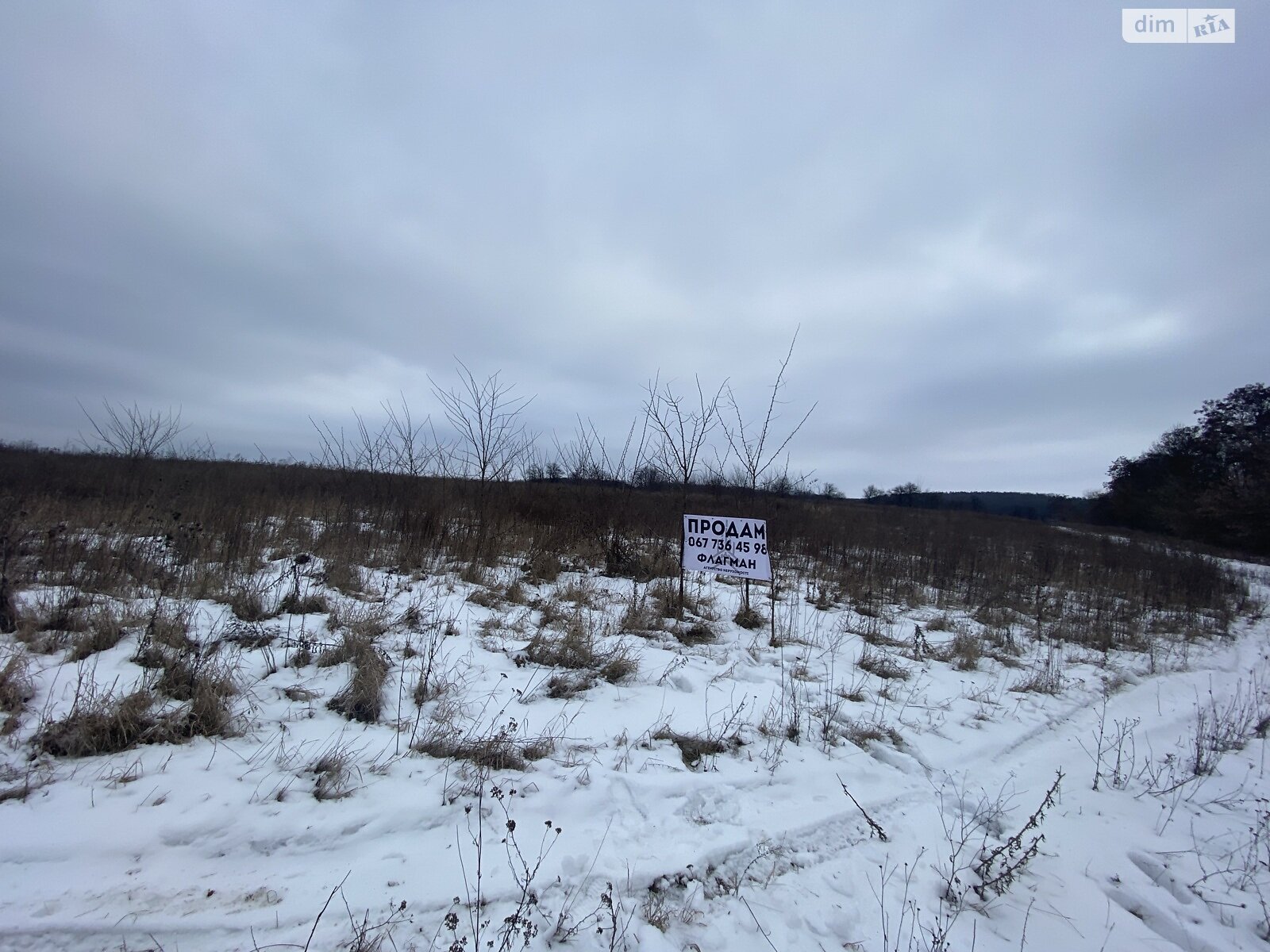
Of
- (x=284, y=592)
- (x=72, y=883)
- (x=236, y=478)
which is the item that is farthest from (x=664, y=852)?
(x=236, y=478)

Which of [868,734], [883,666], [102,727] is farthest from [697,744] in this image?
[102,727]

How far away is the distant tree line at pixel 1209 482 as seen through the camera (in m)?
19.8

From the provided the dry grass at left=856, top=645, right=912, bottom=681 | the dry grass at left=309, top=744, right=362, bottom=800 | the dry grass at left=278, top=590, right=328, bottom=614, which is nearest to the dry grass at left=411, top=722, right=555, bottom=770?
the dry grass at left=309, top=744, right=362, bottom=800

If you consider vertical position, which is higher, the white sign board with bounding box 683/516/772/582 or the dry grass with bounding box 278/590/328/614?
the white sign board with bounding box 683/516/772/582

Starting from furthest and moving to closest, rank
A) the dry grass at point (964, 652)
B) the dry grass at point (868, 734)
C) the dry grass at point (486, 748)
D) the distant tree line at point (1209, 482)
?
1. the distant tree line at point (1209, 482)
2. the dry grass at point (964, 652)
3. the dry grass at point (868, 734)
4. the dry grass at point (486, 748)

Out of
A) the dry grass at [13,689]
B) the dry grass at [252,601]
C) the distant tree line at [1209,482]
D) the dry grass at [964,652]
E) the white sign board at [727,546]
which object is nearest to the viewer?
the dry grass at [13,689]

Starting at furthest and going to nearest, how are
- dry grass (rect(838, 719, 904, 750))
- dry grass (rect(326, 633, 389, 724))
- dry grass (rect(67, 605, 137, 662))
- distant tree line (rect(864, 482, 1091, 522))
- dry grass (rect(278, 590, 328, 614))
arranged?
1. distant tree line (rect(864, 482, 1091, 522))
2. dry grass (rect(278, 590, 328, 614))
3. dry grass (rect(838, 719, 904, 750))
4. dry grass (rect(67, 605, 137, 662))
5. dry grass (rect(326, 633, 389, 724))

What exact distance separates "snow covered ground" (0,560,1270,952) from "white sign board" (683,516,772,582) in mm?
1018

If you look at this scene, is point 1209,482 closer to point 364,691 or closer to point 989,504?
point 989,504

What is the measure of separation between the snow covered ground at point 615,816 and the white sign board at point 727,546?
3.34 feet

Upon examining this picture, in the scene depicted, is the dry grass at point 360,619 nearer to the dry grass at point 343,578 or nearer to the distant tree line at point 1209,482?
the dry grass at point 343,578

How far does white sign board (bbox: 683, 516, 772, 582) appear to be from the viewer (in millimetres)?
4969

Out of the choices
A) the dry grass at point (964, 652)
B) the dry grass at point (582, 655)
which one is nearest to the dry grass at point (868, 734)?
the dry grass at point (582, 655)

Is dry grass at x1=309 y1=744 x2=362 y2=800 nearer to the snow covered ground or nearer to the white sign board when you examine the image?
the snow covered ground
